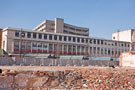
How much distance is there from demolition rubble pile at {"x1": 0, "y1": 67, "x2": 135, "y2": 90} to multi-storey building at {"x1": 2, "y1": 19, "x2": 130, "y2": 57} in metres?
52.4

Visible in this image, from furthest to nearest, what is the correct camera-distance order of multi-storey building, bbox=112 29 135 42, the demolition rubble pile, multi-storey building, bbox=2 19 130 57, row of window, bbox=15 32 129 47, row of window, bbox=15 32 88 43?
1. multi-storey building, bbox=112 29 135 42
2. row of window, bbox=15 32 129 47
3. row of window, bbox=15 32 88 43
4. multi-storey building, bbox=2 19 130 57
5. the demolition rubble pile

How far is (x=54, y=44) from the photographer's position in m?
78.0

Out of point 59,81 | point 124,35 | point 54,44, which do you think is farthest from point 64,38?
point 59,81

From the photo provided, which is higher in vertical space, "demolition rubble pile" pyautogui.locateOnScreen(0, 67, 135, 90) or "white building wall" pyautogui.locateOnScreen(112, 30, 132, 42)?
"white building wall" pyautogui.locateOnScreen(112, 30, 132, 42)

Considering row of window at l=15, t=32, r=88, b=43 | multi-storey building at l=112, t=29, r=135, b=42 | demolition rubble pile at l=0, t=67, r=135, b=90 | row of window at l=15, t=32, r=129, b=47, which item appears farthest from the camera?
multi-storey building at l=112, t=29, r=135, b=42

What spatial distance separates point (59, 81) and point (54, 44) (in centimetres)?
6075

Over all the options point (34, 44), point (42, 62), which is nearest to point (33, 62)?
point (42, 62)

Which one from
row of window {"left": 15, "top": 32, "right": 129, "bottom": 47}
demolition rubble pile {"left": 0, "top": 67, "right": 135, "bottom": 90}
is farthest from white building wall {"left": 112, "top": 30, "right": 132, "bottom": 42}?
demolition rubble pile {"left": 0, "top": 67, "right": 135, "bottom": 90}

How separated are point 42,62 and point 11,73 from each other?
31.6 meters

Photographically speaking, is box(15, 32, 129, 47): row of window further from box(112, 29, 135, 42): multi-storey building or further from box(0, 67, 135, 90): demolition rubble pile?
box(0, 67, 135, 90): demolition rubble pile

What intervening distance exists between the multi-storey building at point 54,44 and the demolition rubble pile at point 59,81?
52.4 metres

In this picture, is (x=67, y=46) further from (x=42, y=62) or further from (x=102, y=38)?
(x=42, y=62)

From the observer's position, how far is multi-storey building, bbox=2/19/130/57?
2660 inches

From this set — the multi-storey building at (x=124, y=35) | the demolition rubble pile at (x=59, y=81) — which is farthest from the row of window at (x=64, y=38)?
the demolition rubble pile at (x=59, y=81)
